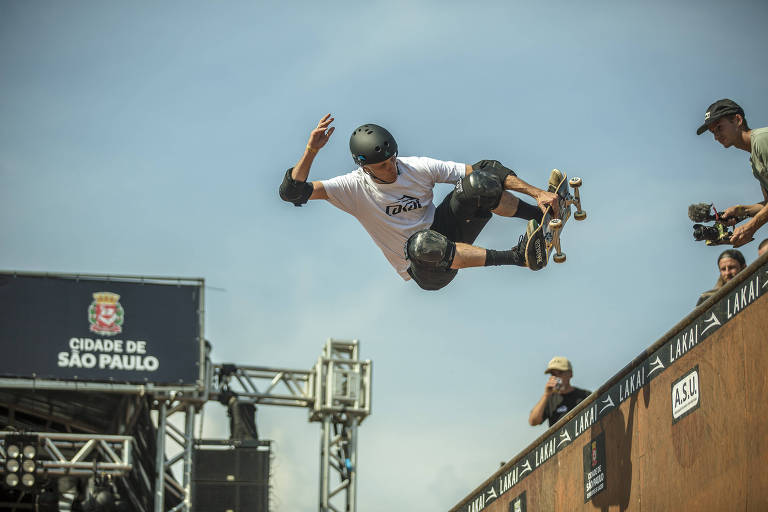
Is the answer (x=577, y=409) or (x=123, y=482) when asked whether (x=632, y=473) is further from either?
(x=123, y=482)

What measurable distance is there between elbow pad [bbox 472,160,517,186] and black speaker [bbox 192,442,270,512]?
1251 centimetres

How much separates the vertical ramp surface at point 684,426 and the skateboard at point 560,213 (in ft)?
3.37

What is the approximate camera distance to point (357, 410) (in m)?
21.1

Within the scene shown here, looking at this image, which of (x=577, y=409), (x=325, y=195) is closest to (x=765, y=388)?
(x=577, y=409)

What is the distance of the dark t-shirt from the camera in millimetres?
11375

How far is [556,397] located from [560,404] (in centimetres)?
8

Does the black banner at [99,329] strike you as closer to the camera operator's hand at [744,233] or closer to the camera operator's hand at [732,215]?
the camera operator's hand at [732,215]

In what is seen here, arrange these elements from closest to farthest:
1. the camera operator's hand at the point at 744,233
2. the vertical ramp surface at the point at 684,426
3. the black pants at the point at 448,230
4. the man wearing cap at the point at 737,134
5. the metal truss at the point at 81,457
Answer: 1. the vertical ramp surface at the point at 684,426
2. the man wearing cap at the point at 737,134
3. the camera operator's hand at the point at 744,233
4. the black pants at the point at 448,230
5. the metal truss at the point at 81,457

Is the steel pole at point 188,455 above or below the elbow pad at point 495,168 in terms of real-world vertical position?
below

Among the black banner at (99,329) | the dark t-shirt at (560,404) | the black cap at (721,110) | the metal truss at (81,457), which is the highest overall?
the black banner at (99,329)

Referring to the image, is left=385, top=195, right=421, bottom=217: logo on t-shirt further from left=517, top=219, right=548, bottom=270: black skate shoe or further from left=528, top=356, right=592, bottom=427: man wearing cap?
left=528, top=356, right=592, bottom=427: man wearing cap

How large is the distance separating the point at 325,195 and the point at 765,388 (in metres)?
3.81

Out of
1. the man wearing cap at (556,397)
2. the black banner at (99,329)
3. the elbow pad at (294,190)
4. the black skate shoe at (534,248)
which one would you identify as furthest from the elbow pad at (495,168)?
the black banner at (99,329)

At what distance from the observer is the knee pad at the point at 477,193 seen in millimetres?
8703
